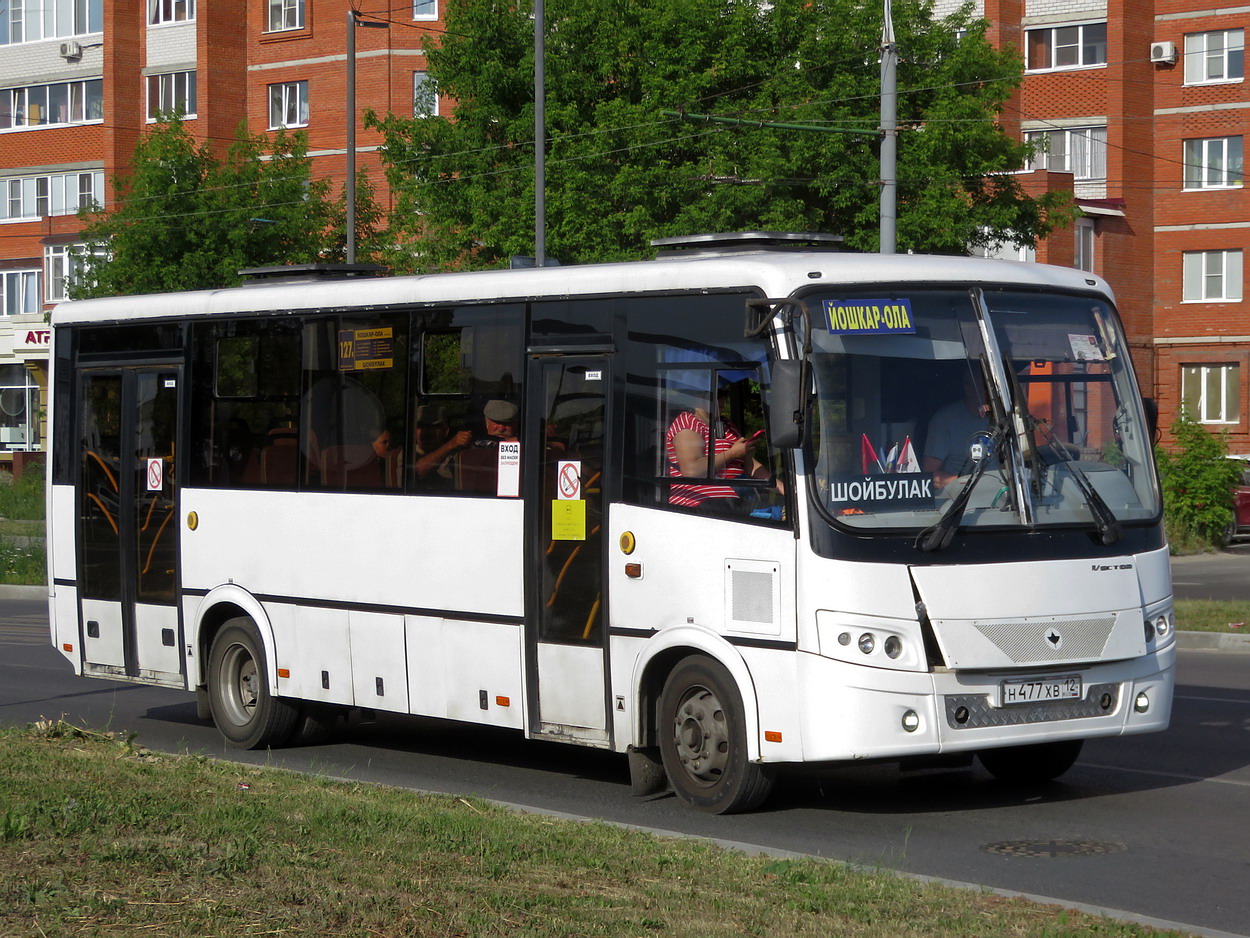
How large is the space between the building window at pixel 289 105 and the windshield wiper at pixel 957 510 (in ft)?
169

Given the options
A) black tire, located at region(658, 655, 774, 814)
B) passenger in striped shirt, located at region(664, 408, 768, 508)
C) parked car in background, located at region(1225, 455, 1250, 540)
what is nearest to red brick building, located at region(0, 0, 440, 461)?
parked car in background, located at region(1225, 455, 1250, 540)

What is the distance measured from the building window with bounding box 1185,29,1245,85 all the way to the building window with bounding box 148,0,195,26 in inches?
1267

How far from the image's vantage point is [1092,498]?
9180mm

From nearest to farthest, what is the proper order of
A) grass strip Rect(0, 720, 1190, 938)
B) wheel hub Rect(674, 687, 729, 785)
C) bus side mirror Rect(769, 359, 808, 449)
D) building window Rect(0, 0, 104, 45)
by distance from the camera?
grass strip Rect(0, 720, 1190, 938), bus side mirror Rect(769, 359, 808, 449), wheel hub Rect(674, 687, 729, 785), building window Rect(0, 0, 104, 45)

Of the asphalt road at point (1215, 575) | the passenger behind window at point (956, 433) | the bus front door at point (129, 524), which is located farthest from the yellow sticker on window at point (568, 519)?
the asphalt road at point (1215, 575)

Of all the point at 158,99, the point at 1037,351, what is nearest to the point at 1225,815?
the point at 1037,351

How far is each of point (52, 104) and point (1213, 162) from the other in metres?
39.3

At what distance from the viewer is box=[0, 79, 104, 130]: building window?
2494 inches

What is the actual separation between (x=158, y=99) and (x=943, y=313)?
186 feet

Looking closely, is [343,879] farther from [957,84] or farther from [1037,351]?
[957,84]

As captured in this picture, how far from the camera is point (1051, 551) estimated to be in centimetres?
894

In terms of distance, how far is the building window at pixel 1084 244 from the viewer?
51.1 m

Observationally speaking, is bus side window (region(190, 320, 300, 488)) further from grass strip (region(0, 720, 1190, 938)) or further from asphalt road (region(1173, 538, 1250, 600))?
asphalt road (region(1173, 538, 1250, 600))

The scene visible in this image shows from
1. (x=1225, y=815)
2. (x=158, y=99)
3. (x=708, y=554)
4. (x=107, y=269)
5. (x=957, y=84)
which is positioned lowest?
(x=1225, y=815)
